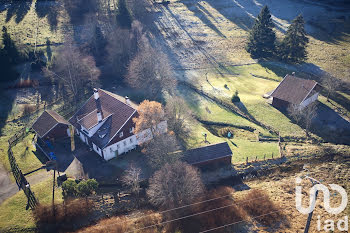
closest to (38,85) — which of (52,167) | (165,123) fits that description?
(52,167)

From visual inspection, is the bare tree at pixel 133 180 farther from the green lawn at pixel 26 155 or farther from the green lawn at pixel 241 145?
the green lawn at pixel 26 155

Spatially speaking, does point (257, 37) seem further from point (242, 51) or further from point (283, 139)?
point (283, 139)

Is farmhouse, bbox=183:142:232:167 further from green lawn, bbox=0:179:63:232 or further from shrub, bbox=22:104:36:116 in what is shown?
shrub, bbox=22:104:36:116

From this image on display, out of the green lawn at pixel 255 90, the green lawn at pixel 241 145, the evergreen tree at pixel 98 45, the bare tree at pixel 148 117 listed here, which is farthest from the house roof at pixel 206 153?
the evergreen tree at pixel 98 45

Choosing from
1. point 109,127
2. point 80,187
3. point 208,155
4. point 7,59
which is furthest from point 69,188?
point 7,59

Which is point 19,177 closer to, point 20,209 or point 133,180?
point 20,209

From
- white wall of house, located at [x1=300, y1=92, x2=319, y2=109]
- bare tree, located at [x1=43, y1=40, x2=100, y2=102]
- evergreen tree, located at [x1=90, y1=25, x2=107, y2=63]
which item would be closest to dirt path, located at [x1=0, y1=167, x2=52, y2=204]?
bare tree, located at [x1=43, y1=40, x2=100, y2=102]
